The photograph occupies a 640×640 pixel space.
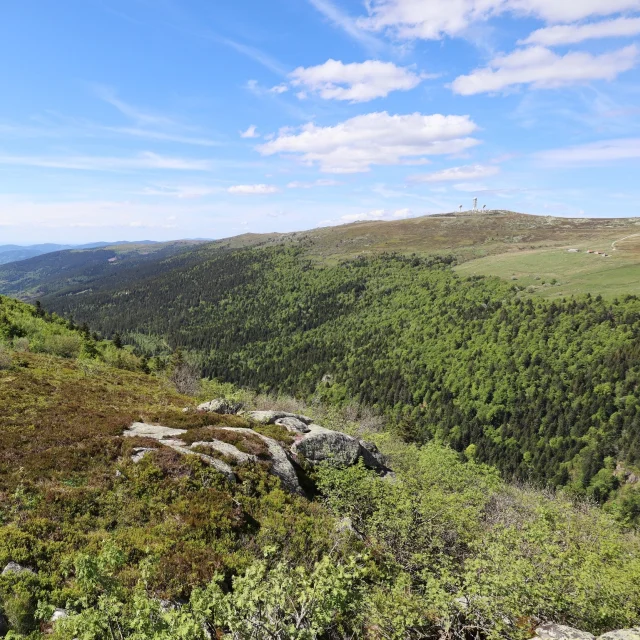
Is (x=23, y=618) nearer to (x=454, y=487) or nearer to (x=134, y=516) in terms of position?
(x=134, y=516)

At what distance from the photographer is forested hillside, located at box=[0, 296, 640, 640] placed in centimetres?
966

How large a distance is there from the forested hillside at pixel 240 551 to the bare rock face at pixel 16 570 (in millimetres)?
88

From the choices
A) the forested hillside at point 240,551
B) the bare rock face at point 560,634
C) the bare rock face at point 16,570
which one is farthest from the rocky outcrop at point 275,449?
the bare rock face at point 560,634

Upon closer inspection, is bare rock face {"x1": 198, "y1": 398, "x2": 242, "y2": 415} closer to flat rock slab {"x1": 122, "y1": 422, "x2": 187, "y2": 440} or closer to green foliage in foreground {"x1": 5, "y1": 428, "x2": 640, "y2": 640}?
flat rock slab {"x1": 122, "y1": 422, "x2": 187, "y2": 440}

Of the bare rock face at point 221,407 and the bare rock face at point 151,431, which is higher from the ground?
the bare rock face at point 151,431

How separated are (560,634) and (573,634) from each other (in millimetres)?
367

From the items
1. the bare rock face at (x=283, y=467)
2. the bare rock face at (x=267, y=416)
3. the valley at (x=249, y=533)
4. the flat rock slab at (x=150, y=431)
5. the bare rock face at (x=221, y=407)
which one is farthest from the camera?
the bare rock face at (x=221, y=407)

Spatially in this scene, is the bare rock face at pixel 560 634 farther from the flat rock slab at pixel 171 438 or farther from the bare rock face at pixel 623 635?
the flat rock slab at pixel 171 438

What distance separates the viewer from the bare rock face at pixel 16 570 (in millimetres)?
13166

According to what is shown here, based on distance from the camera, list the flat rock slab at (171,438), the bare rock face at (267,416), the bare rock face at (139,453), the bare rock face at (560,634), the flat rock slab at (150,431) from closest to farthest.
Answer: the bare rock face at (560,634) < the bare rock face at (139,453) < the flat rock slab at (171,438) < the flat rock slab at (150,431) < the bare rock face at (267,416)

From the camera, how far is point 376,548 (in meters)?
20.6

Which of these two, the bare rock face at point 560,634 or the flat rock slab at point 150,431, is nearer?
the bare rock face at point 560,634

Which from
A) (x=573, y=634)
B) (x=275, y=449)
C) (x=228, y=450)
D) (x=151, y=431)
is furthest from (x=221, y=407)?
(x=573, y=634)

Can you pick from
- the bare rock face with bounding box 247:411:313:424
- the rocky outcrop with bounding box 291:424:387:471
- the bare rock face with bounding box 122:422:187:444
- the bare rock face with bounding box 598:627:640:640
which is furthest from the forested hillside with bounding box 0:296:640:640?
the bare rock face with bounding box 247:411:313:424
